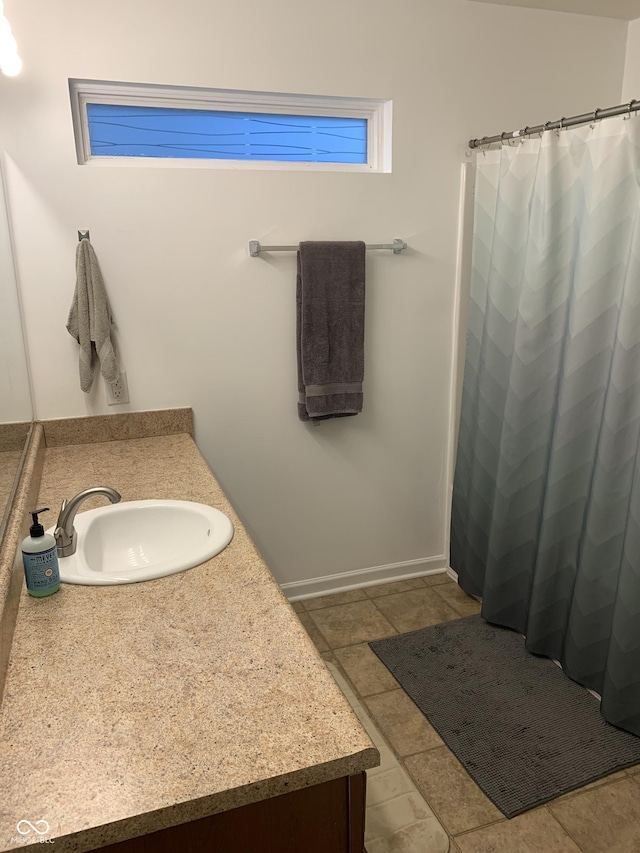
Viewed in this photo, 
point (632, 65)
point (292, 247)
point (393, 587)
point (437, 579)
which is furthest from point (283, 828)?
point (632, 65)

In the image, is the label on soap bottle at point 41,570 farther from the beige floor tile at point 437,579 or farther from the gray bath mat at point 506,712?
the beige floor tile at point 437,579

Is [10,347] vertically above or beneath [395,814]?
above

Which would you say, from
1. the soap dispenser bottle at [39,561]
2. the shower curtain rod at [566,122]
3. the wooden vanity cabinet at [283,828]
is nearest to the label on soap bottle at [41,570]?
the soap dispenser bottle at [39,561]

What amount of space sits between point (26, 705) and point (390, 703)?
1474 millimetres

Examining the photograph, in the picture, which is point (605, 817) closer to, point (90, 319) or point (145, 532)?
point (145, 532)

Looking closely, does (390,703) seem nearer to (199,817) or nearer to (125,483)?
(125,483)

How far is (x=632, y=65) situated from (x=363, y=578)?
2523 millimetres

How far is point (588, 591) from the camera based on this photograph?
2137 mm

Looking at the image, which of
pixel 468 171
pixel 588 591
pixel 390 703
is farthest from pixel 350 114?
pixel 390 703

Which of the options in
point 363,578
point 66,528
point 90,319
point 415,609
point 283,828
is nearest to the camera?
point 283,828

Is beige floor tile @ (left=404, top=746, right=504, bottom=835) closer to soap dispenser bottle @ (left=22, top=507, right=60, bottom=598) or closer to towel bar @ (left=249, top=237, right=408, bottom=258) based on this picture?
soap dispenser bottle @ (left=22, top=507, right=60, bottom=598)

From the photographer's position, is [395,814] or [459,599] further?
[459,599]

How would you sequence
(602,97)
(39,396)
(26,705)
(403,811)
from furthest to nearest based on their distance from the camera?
1. (602,97)
2. (39,396)
3. (403,811)
4. (26,705)

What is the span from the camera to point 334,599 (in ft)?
9.46
